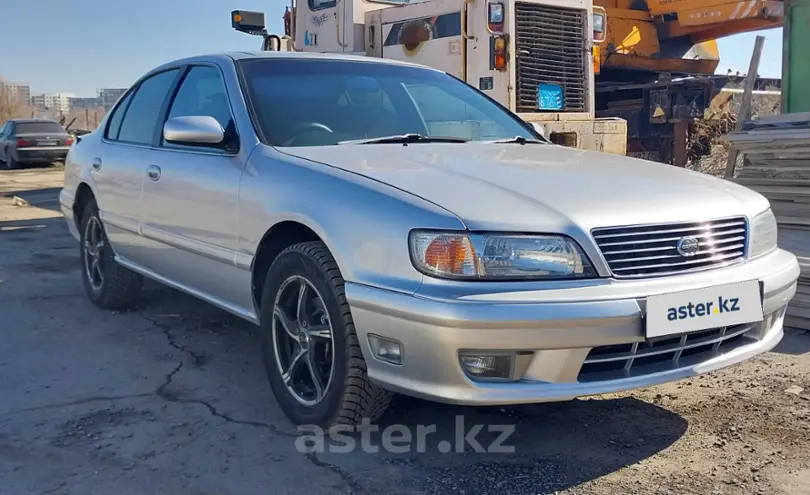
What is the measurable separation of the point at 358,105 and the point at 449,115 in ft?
1.75

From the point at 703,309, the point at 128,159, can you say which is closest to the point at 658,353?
the point at 703,309

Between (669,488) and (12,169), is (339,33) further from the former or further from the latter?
(12,169)

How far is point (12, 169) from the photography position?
73.1 feet

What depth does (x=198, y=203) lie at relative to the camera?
3.86 meters

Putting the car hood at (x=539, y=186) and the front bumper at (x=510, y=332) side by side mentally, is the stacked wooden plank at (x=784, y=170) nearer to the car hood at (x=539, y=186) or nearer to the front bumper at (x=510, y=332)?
the car hood at (x=539, y=186)

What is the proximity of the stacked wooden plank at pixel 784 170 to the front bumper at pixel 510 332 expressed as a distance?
9.21 feet

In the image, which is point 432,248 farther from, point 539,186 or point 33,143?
point 33,143

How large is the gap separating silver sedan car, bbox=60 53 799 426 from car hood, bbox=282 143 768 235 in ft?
0.03

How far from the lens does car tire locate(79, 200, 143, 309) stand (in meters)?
5.18

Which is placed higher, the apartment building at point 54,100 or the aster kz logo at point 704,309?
the apartment building at point 54,100

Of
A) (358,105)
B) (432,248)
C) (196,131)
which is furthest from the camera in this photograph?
(358,105)

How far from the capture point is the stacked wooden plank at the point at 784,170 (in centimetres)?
553

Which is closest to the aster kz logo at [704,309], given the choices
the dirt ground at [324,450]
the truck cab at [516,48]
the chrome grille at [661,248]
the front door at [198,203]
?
the chrome grille at [661,248]

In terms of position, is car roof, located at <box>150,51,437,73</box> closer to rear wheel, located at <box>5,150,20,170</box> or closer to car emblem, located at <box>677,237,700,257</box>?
car emblem, located at <box>677,237,700,257</box>
